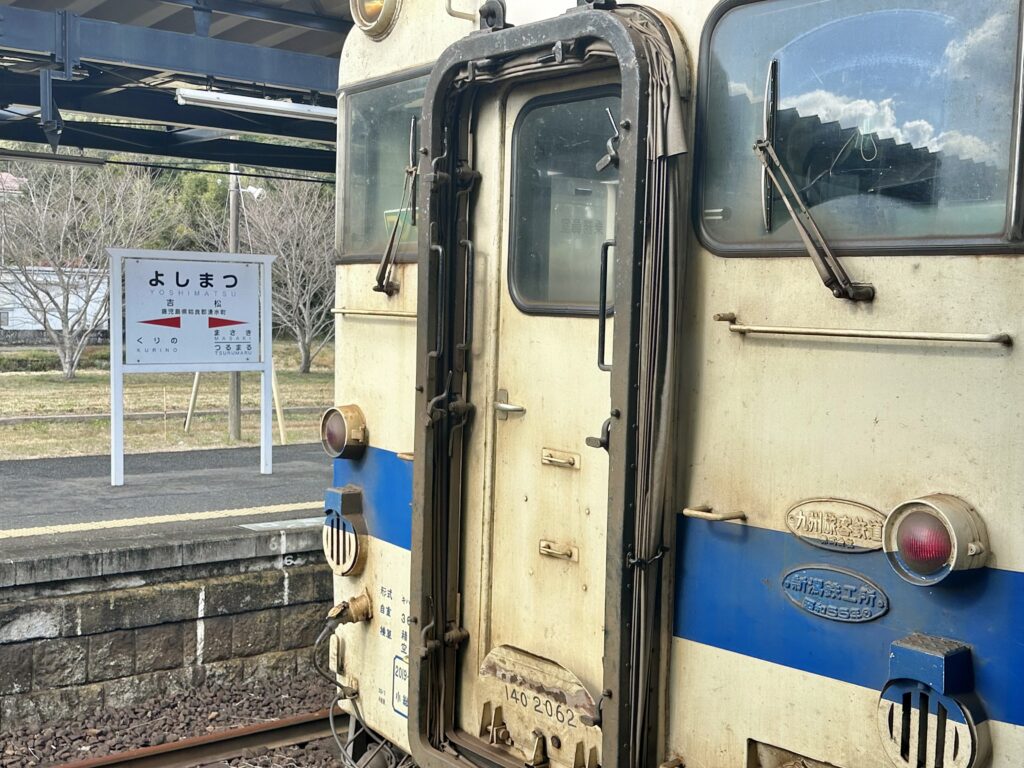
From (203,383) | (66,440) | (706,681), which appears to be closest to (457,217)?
(706,681)

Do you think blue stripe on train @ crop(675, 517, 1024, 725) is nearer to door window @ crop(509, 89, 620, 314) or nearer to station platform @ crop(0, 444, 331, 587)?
door window @ crop(509, 89, 620, 314)

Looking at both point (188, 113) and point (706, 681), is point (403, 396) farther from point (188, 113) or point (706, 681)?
point (188, 113)

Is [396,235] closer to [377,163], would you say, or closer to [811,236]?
[377,163]

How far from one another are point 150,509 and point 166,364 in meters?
1.25

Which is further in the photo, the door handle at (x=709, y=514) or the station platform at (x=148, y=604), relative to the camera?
the station platform at (x=148, y=604)

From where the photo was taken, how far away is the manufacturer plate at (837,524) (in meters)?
2.62

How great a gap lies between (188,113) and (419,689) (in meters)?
5.34


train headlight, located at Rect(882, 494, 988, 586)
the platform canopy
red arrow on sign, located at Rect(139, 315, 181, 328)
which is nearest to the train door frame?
train headlight, located at Rect(882, 494, 988, 586)

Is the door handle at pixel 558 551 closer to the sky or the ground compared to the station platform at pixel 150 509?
closer to the sky

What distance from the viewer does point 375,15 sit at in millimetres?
4066

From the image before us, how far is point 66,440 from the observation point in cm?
1441

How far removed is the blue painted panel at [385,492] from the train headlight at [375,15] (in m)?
1.42

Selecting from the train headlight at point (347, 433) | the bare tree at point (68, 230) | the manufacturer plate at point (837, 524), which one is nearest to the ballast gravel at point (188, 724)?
the train headlight at point (347, 433)

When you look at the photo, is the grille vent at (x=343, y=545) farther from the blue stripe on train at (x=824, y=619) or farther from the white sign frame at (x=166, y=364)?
the white sign frame at (x=166, y=364)
